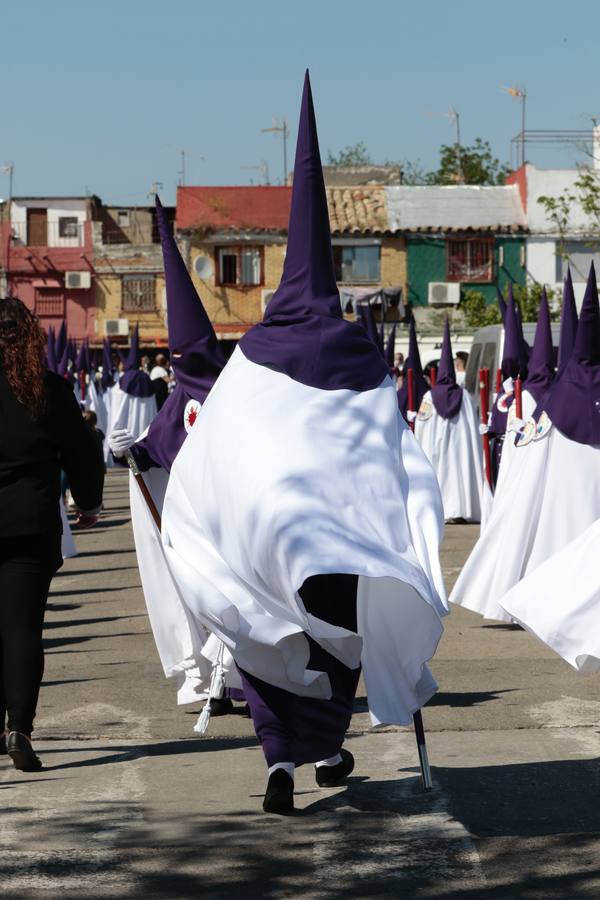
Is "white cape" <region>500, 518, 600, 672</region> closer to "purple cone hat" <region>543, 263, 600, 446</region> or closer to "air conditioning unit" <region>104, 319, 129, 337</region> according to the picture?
"purple cone hat" <region>543, 263, 600, 446</region>

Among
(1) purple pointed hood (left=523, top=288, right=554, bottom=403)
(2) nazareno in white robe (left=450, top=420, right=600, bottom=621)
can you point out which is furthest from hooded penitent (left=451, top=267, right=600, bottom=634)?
(1) purple pointed hood (left=523, top=288, right=554, bottom=403)

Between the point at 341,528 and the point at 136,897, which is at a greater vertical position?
the point at 341,528

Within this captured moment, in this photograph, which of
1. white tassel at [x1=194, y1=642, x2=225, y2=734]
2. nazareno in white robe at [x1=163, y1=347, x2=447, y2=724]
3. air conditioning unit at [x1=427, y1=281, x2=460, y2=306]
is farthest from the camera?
air conditioning unit at [x1=427, y1=281, x2=460, y2=306]

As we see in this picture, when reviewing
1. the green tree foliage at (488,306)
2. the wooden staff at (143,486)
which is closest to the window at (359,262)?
the green tree foliage at (488,306)

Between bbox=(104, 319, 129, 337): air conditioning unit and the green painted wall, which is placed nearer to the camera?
the green painted wall

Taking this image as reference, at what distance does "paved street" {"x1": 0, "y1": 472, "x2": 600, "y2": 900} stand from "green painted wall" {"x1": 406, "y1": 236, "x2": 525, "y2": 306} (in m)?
46.0

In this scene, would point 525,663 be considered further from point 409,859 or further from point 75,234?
point 75,234

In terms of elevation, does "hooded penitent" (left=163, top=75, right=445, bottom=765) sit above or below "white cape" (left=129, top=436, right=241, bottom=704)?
above

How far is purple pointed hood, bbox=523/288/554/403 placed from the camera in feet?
38.7

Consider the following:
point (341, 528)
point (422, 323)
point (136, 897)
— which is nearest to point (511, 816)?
point (341, 528)

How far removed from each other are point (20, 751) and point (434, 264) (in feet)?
162

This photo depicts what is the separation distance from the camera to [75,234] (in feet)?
202

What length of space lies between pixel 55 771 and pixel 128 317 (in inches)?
2103

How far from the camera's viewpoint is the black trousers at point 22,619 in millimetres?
6637
